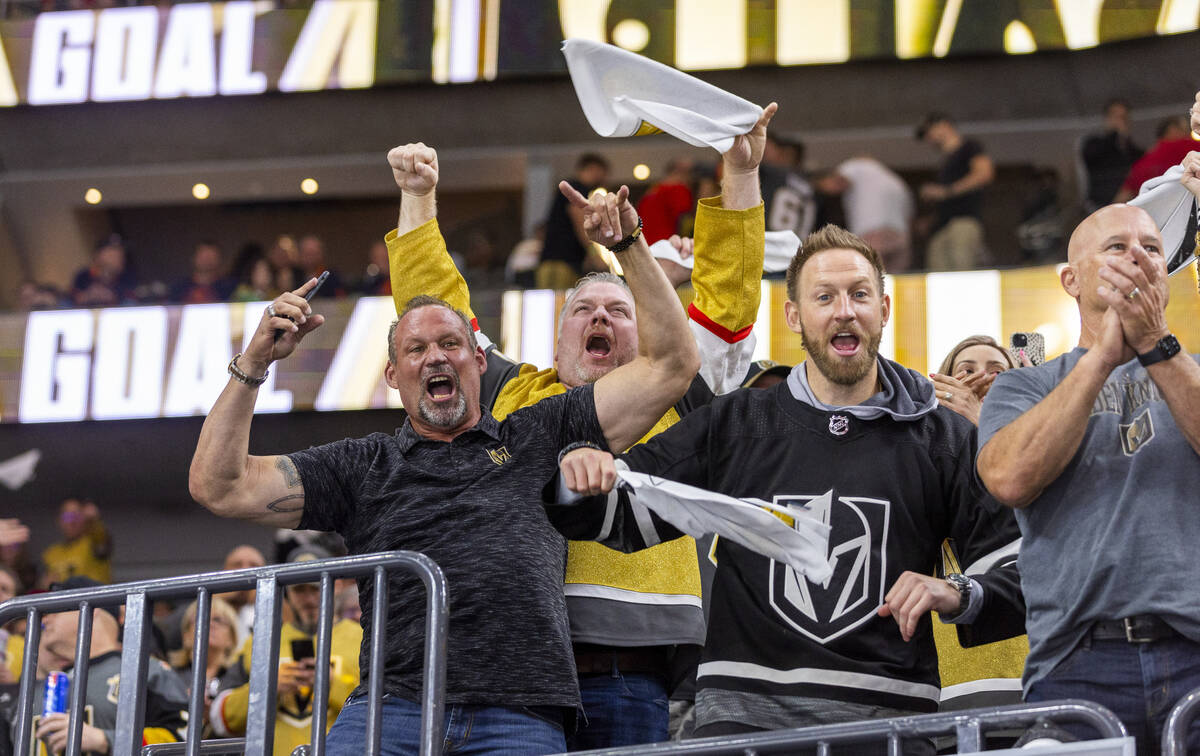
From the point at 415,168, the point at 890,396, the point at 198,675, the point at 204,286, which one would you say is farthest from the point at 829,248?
the point at 204,286

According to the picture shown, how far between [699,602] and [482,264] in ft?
34.2

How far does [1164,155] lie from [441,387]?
24.7ft

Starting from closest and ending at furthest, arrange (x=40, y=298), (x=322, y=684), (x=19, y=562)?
(x=322, y=684) → (x=19, y=562) → (x=40, y=298)

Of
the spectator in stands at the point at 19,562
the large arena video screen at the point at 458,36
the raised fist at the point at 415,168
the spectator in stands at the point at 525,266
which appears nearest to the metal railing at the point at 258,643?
the raised fist at the point at 415,168

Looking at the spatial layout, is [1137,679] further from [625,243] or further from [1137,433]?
[625,243]

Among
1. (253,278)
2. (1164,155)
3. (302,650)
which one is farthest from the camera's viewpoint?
(253,278)

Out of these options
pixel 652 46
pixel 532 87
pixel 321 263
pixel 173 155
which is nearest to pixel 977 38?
pixel 652 46

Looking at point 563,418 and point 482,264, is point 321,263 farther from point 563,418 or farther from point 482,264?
point 563,418

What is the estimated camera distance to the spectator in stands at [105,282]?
1433 centimetres

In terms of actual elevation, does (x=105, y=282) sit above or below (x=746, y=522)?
above

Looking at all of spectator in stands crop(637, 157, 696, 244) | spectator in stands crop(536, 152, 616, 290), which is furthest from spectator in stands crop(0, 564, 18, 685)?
spectator in stands crop(536, 152, 616, 290)

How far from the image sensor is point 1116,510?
299cm

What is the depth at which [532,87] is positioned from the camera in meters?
15.3

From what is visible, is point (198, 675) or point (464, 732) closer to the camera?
point (198, 675)
